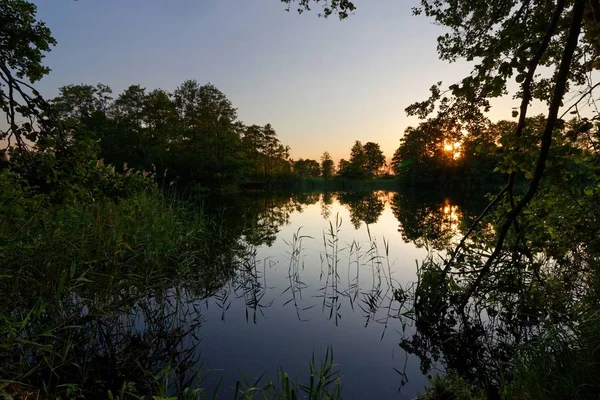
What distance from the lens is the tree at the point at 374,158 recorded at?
97.6m

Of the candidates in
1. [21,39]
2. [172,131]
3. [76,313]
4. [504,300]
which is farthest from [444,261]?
[172,131]

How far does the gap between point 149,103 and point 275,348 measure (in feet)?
170

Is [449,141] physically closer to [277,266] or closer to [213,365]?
[213,365]

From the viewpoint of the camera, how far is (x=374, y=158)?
97.9 m

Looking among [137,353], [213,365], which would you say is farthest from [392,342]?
[137,353]

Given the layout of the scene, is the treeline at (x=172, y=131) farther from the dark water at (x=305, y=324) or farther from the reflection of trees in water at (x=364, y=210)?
the dark water at (x=305, y=324)

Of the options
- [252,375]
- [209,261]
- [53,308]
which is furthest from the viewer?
[209,261]

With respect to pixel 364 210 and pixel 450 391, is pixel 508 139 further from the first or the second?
pixel 364 210

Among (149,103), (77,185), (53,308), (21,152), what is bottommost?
(53,308)

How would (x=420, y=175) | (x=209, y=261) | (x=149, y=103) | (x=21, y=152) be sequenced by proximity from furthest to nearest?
1. (x=420, y=175)
2. (x=149, y=103)
3. (x=209, y=261)
4. (x=21, y=152)

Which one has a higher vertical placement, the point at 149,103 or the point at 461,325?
the point at 149,103

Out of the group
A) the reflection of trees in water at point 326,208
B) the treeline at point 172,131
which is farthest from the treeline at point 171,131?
the reflection of trees in water at point 326,208

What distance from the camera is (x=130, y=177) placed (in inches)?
151

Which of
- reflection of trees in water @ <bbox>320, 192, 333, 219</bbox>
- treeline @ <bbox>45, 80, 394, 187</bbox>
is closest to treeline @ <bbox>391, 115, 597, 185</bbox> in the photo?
reflection of trees in water @ <bbox>320, 192, 333, 219</bbox>
